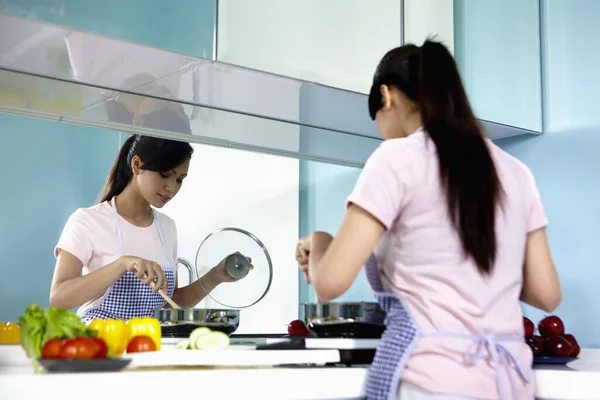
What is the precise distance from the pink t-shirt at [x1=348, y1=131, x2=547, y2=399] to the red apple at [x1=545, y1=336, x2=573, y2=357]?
1.43ft

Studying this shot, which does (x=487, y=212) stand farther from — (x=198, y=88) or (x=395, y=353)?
(x=198, y=88)

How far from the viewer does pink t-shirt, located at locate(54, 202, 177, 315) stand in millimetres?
2111

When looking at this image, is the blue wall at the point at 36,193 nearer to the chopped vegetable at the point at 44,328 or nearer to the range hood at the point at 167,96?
the range hood at the point at 167,96

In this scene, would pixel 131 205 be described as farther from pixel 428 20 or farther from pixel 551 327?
pixel 551 327

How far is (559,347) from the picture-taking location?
4.99 ft

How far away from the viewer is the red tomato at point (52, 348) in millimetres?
1056

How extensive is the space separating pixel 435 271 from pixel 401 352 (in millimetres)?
128

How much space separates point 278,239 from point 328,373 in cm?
188

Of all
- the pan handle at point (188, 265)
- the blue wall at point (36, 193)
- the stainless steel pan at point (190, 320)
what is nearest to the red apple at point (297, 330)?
the stainless steel pan at point (190, 320)

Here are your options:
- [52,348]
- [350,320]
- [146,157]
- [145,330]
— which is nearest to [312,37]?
[146,157]

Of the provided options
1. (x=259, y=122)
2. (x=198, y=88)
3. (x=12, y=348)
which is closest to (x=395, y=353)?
(x=12, y=348)

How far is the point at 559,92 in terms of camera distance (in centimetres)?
221

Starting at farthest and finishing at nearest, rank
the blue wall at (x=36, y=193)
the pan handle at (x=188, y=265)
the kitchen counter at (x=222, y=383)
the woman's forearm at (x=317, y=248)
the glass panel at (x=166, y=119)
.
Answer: the pan handle at (x=188, y=265)
the blue wall at (x=36, y=193)
the glass panel at (x=166, y=119)
the woman's forearm at (x=317, y=248)
the kitchen counter at (x=222, y=383)

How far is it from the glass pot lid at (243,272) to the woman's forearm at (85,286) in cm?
38
